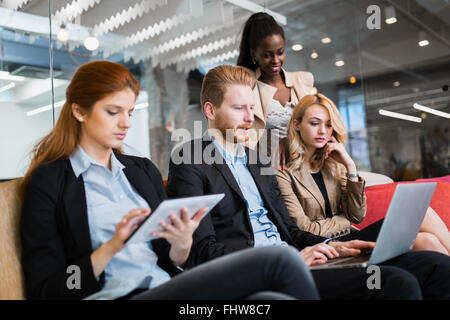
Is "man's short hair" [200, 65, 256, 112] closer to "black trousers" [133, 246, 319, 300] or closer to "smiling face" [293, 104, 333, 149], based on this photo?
"smiling face" [293, 104, 333, 149]

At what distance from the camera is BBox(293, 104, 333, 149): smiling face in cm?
232

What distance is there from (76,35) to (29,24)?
90 centimetres

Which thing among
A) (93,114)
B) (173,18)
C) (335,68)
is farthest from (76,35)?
(93,114)

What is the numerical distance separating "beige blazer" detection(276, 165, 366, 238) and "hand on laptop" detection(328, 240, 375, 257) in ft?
1.25

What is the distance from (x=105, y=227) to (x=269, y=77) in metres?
1.99

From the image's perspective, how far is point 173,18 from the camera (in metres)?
5.76

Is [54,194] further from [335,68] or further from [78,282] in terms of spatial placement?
[335,68]

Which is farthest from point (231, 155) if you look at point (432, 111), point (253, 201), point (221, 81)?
point (432, 111)

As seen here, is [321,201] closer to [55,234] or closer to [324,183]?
[324,183]

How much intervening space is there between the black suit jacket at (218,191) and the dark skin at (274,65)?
89cm

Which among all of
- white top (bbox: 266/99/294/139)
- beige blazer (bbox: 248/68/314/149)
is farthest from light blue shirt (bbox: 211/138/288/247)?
white top (bbox: 266/99/294/139)

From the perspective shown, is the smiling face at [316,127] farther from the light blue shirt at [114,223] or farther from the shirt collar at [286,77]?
the light blue shirt at [114,223]

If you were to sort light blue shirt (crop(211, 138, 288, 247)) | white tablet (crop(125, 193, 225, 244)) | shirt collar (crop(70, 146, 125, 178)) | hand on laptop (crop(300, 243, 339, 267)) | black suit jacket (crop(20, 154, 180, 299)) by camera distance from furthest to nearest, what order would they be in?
light blue shirt (crop(211, 138, 288, 247)), hand on laptop (crop(300, 243, 339, 267)), shirt collar (crop(70, 146, 125, 178)), black suit jacket (crop(20, 154, 180, 299)), white tablet (crop(125, 193, 225, 244))

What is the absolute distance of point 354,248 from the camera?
160cm
